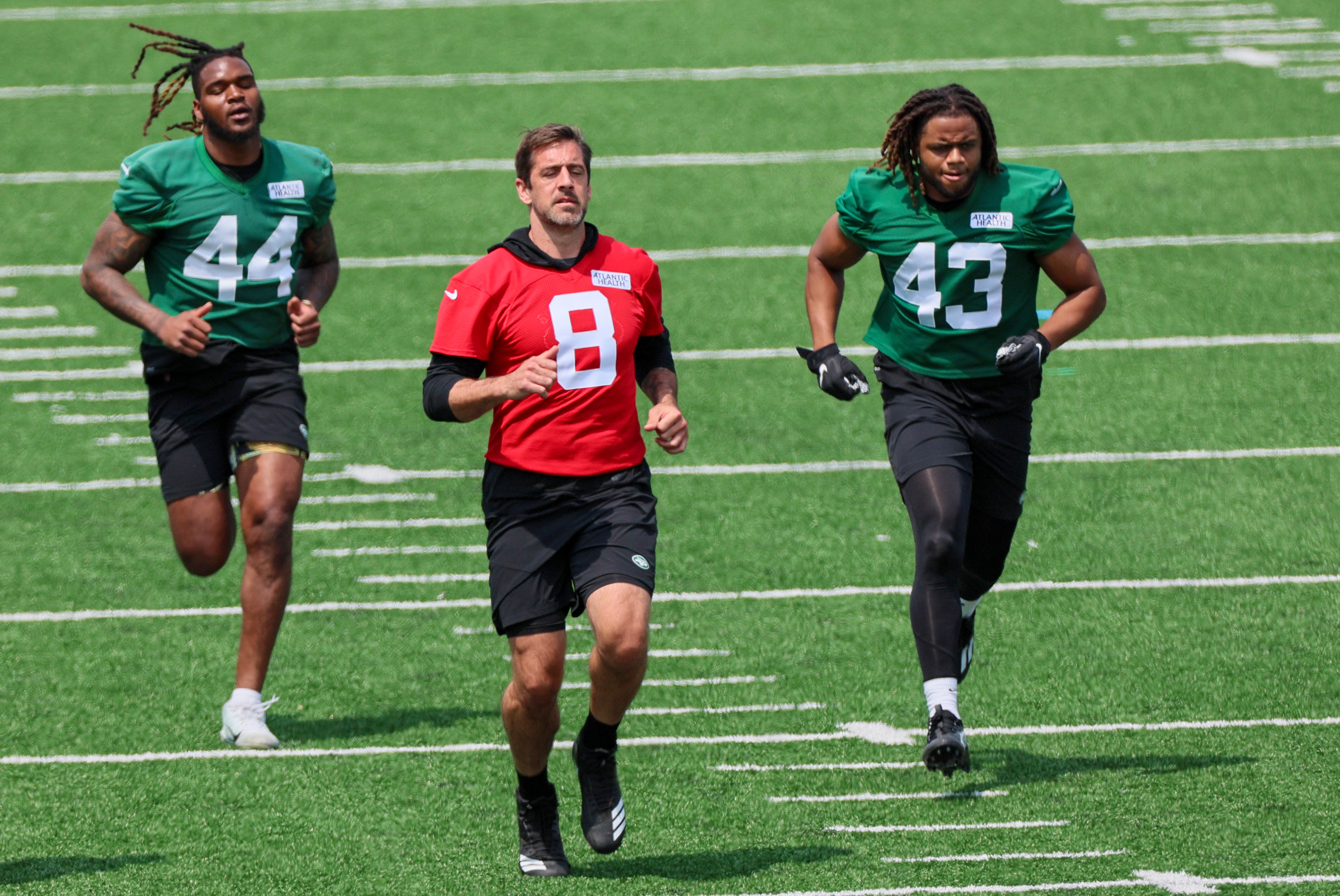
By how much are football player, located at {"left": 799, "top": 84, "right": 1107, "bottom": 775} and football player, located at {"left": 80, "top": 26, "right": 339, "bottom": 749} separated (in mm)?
1812

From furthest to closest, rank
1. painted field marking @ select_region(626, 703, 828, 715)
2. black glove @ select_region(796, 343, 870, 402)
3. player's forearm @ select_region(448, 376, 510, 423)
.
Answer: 1. painted field marking @ select_region(626, 703, 828, 715)
2. black glove @ select_region(796, 343, 870, 402)
3. player's forearm @ select_region(448, 376, 510, 423)

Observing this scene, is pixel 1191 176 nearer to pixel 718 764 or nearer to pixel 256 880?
pixel 718 764

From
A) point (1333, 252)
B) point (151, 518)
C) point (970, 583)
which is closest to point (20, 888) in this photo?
point (970, 583)

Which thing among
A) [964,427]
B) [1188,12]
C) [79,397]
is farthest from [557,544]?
[1188,12]

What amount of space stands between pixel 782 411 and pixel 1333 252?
392cm

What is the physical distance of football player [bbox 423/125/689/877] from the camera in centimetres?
431

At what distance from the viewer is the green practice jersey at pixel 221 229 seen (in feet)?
18.6

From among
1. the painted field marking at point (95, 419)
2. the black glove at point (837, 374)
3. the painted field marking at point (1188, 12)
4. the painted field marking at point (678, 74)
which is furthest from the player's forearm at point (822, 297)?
the painted field marking at point (1188, 12)

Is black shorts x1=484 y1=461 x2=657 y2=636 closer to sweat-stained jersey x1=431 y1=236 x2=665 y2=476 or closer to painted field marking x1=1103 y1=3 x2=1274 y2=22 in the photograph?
sweat-stained jersey x1=431 y1=236 x2=665 y2=476

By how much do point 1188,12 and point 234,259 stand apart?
10.2m

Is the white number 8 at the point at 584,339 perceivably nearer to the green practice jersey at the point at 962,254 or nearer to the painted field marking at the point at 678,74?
the green practice jersey at the point at 962,254

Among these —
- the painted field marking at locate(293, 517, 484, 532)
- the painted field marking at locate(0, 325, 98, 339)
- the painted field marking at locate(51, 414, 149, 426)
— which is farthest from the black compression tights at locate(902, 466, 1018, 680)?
the painted field marking at locate(0, 325, 98, 339)

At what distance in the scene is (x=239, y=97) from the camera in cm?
564

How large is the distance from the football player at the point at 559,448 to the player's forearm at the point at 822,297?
0.90 metres
